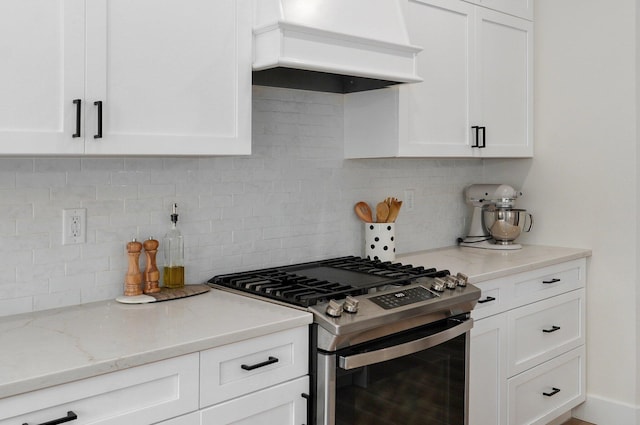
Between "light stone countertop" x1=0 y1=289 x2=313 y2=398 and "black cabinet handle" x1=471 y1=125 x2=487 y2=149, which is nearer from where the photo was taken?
"light stone countertop" x1=0 y1=289 x2=313 y2=398

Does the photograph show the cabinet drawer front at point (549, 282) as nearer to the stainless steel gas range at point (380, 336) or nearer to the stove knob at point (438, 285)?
the stainless steel gas range at point (380, 336)

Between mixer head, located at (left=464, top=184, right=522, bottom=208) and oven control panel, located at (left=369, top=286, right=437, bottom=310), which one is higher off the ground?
mixer head, located at (left=464, top=184, right=522, bottom=208)

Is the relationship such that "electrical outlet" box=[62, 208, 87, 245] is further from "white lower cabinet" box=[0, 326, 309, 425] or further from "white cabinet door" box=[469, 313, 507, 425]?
"white cabinet door" box=[469, 313, 507, 425]

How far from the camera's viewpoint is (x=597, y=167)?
3383 mm

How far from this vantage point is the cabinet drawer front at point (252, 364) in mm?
1721

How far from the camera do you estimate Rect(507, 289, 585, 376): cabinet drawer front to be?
2.95 m

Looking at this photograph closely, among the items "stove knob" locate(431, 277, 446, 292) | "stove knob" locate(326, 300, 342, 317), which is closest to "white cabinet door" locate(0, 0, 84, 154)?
"stove knob" locate(326, 300, 342, 317)

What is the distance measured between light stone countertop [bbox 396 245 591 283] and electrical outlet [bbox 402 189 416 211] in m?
0.26

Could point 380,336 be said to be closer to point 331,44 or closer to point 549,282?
point 331,44

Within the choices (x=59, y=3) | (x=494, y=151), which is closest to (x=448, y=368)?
(x=494, y=151)

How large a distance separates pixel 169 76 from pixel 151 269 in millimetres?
705

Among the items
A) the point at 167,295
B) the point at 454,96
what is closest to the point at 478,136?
the point at 454,96

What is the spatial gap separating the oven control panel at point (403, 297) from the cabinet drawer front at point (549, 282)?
0.81m

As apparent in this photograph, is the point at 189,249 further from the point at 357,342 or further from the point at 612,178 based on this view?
the point at 612,178
